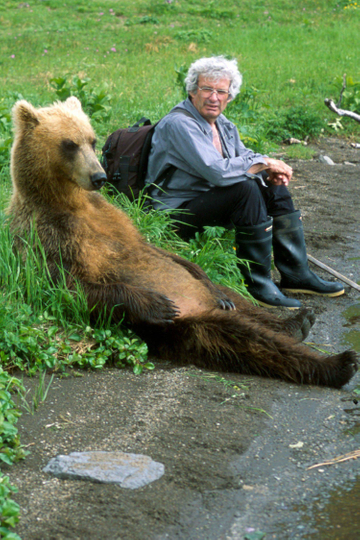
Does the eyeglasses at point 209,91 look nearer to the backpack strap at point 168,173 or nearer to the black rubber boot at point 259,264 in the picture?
the backpack strap at point 168,173

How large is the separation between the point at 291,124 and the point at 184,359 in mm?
6853

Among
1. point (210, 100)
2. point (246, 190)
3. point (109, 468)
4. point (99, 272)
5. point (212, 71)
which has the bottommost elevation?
point (109, 468)

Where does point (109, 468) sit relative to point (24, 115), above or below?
below

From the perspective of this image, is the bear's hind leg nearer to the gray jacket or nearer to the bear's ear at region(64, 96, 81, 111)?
the gray jacket

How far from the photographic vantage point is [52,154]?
3.60 metres

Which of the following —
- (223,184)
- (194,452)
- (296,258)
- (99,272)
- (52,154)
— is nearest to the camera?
(194,452)

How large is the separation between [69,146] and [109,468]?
6.14 feet

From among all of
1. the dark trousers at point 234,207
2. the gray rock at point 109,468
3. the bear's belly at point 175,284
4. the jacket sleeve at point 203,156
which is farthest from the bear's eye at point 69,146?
the gray rock at point 109,468

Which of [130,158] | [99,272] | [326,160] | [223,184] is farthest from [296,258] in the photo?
[326,160]

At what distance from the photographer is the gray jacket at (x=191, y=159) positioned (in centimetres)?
454

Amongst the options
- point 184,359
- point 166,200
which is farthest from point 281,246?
point 184,359

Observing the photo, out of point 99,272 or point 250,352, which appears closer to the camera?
point 250,352

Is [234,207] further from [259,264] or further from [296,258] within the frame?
[296,258]

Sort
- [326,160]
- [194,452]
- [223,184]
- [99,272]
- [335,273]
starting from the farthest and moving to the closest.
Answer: [326,160] < [335,273] < [223,184] < [99,272] < [194,452]
